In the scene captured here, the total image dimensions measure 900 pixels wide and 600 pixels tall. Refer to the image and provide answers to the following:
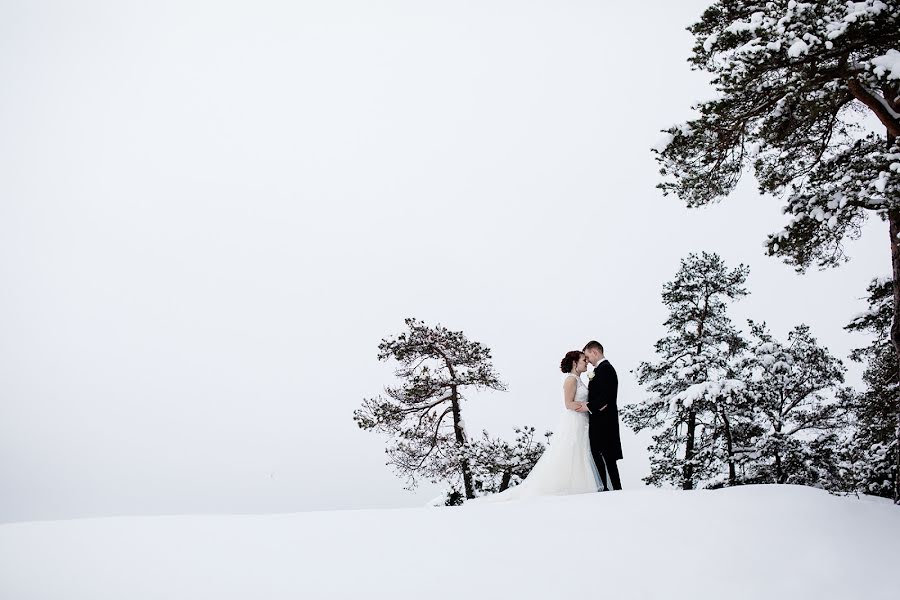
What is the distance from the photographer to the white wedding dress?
11578 mm

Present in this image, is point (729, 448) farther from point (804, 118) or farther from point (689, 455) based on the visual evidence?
point (804, 118)

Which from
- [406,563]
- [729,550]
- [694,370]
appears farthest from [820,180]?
[694,370]

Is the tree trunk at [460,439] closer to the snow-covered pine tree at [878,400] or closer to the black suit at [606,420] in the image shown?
the black suit at [606,420]

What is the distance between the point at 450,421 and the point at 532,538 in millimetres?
14891

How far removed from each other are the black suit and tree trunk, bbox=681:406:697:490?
10149 mm

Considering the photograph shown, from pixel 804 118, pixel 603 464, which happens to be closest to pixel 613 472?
pixel 603 464

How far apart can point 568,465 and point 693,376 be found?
11022mm

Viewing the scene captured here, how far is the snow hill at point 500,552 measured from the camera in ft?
20.8

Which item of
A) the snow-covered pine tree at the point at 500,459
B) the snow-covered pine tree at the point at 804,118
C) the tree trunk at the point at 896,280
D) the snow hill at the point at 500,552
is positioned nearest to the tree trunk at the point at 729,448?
the snow-covered pine tree at the point at 500,459

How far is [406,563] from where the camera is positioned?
693 cm

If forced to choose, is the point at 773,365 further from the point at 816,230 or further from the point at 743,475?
the point at 816,230

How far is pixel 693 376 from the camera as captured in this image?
21031 millimetres

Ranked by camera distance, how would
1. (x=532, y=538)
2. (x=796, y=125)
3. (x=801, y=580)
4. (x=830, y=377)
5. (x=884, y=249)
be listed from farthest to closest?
(x=830, y=377)
(x=884, y=249)
(x=796, y=125)
(x=532, y=538)
(x=801, y=580)

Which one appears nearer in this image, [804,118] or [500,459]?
[804,118]
